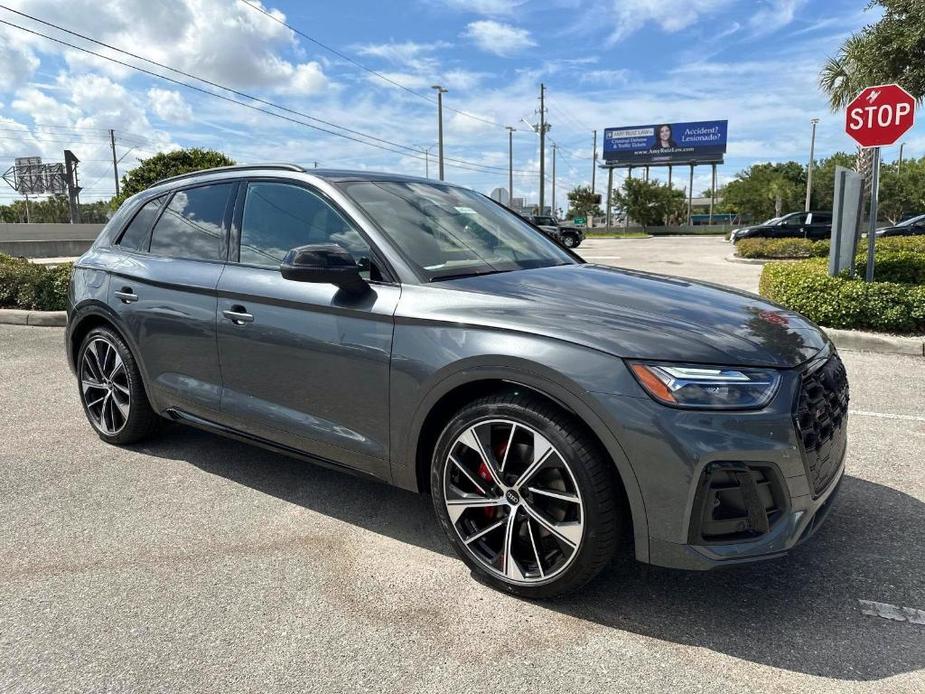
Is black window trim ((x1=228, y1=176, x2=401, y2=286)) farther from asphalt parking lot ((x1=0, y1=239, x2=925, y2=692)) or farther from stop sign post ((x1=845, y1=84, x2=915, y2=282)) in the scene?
stop sign post ((x1=845, y1=84, x2=915, y2=282))

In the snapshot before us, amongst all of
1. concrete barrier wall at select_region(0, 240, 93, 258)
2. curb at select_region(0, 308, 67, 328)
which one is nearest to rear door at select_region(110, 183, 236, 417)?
curb at select_region(0, 308, 67, 328)

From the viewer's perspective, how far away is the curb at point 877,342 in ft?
22.7

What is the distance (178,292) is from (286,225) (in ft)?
2.60

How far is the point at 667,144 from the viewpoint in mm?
67812

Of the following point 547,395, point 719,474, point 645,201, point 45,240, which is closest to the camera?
point 719,474

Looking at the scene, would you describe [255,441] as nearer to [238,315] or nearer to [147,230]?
[238,315]

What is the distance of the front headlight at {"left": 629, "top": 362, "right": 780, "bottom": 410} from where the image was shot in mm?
2234

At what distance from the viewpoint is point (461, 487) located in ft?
9.04

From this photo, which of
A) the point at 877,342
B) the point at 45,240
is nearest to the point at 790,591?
the point at 877,342

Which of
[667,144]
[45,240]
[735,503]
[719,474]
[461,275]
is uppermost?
[667,144]

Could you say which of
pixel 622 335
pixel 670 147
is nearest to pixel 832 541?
pixel 622 335

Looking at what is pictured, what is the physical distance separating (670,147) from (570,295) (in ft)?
232

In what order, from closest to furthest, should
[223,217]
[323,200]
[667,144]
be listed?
[323,200]
[223,217]
[667,144]

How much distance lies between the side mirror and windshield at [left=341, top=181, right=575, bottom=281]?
0.29m
